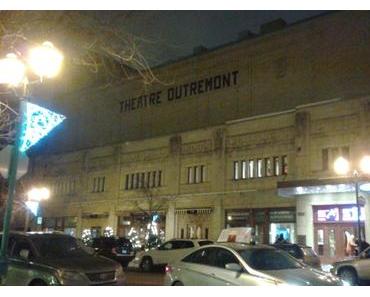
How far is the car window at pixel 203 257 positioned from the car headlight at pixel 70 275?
2483 millimetres

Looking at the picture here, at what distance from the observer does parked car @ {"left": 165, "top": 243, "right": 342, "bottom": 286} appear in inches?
404

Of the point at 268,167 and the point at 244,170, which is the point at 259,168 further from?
the point at 244,170

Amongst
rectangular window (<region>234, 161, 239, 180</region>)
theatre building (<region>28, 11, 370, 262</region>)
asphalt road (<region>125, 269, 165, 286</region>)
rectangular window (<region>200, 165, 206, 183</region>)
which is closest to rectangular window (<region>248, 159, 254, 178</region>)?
theatre building (<region>28, 11, 370, 262</region>)

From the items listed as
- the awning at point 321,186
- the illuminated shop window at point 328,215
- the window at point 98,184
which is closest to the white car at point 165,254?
the awning at point 321,186

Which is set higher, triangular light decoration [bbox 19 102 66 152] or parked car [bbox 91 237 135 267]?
triangular light decoration [bbox 19 102 66 152]

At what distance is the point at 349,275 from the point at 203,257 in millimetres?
8846

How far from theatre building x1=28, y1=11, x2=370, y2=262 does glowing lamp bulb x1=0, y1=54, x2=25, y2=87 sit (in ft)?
46.2

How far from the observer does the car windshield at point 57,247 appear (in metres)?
12.3

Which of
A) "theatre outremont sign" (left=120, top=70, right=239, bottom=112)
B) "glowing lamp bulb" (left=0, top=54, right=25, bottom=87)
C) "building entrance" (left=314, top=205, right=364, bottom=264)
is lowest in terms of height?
"building entrance" (left=314, top=205, right=364, bottom=264)

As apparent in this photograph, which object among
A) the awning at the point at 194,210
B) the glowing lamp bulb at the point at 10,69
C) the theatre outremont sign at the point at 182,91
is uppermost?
the theatre outremont sign at the point at 182,91

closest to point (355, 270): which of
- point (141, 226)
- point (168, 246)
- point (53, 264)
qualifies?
point (168, 246)

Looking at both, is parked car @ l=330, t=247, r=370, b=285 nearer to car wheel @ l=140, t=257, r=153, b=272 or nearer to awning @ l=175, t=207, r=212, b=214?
car wheel @ l=140, t=257, r=153, b=272

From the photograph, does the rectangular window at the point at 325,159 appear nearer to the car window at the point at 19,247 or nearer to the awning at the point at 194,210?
the awning at the point at 194,210

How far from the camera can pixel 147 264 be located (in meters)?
25.3
